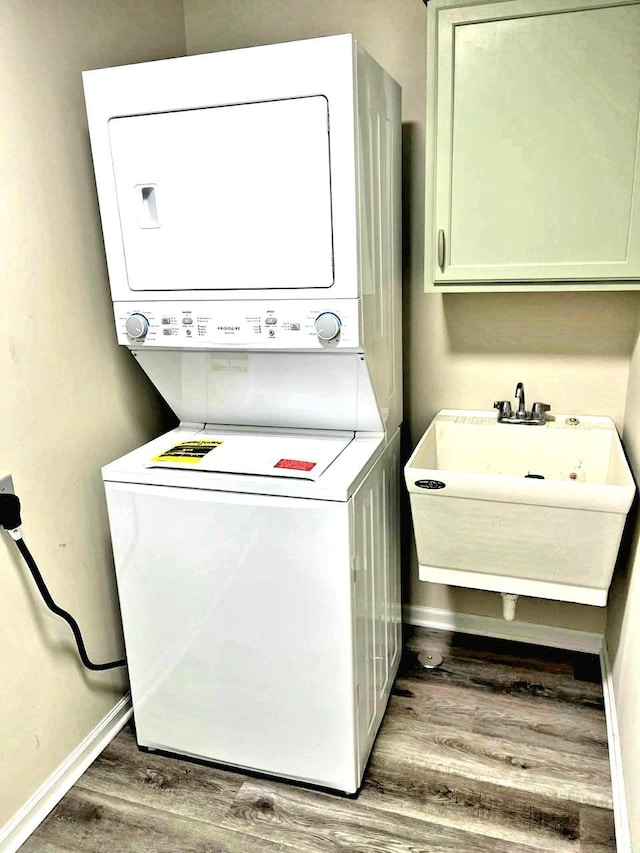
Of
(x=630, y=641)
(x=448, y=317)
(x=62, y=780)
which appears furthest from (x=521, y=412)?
(x=62, y=780)

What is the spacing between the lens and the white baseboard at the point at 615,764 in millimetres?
1564

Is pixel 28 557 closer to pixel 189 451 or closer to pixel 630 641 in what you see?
pixel 189 451

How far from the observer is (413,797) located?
1770 mm

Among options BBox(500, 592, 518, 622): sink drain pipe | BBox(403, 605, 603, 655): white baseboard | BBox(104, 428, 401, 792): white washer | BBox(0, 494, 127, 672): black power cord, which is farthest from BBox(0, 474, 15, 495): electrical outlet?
BBox(403, 605, 603, 655): white baseboard

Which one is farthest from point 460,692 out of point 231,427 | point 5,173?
point 5,173

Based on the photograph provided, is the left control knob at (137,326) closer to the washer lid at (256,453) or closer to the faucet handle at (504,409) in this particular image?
the washer lid at (256,453)

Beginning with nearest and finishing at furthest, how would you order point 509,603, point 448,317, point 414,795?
point 414,795 → point 509,603 → point 448,317

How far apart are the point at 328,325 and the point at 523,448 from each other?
2.82ft

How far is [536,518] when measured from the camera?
167cm

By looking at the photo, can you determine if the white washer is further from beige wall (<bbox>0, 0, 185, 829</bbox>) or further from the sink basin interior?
the sink basin interior

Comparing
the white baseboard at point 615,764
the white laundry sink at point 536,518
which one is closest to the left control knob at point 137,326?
the white laundry sink at point 536,518

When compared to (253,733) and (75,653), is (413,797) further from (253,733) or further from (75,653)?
(75,653)

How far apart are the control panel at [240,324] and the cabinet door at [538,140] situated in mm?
456

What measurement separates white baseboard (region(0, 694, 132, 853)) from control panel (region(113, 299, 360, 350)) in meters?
1.15
